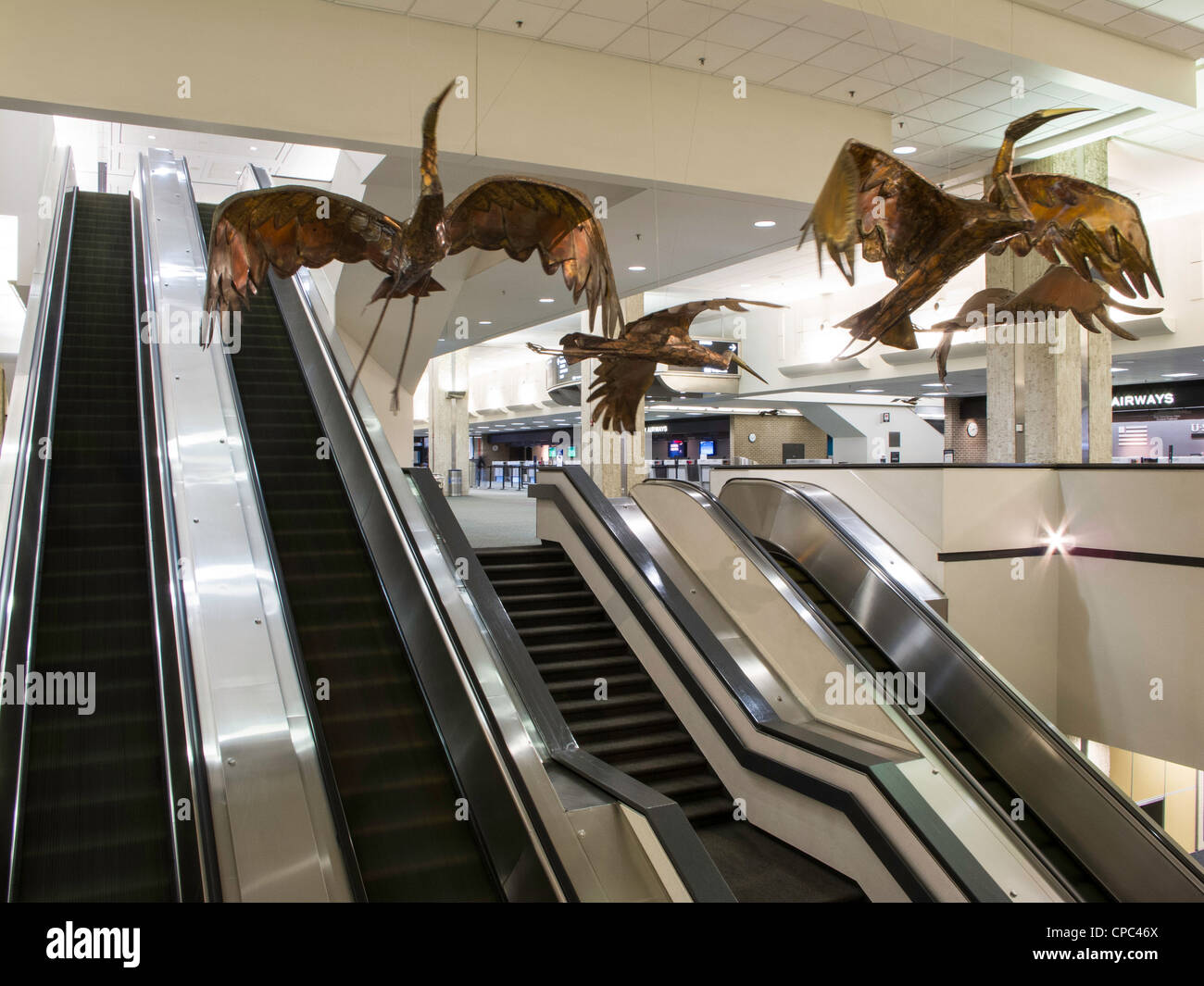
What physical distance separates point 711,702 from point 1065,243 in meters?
3.45

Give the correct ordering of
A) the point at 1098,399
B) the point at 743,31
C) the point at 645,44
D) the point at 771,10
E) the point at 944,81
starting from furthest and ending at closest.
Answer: the point at 1098,399 < the point at 944,81 < the point at 645,44 < the point at 743,31 < the point at 771,10

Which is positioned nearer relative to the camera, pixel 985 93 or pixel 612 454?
pixel 985 93

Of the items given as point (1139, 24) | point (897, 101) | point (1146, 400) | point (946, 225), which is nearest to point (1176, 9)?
point (1139, 24)

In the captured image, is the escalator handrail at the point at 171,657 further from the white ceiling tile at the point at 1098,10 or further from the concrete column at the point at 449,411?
the concrete column at the point at 449,411

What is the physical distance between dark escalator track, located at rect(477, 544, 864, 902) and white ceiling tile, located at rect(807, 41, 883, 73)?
192 inches

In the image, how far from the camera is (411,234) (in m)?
3.83

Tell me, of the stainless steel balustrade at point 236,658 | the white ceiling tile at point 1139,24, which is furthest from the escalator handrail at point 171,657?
the white ceiling tile at point 1139,24

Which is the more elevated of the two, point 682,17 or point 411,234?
point 682,17

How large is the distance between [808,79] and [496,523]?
22.6 feet

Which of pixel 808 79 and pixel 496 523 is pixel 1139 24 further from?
pixel 496 523

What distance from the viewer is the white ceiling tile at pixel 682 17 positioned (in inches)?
263

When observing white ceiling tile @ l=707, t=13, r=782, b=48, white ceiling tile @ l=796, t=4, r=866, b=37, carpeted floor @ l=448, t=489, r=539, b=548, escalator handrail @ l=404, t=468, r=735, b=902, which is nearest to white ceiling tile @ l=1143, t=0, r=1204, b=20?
white ceiling tile @ l=796, t=4, r=866, b=37

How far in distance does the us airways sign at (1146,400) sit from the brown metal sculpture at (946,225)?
15.1 meters

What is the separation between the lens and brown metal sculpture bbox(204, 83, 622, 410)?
3.91m
